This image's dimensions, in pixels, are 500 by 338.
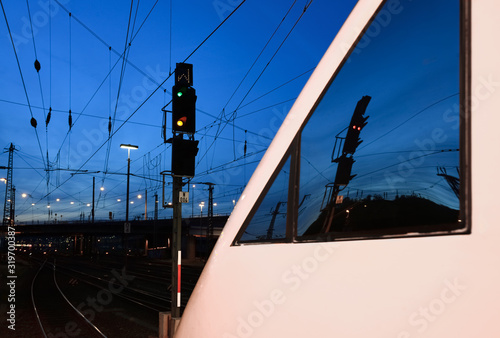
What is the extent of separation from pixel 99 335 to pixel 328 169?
10.8 meters

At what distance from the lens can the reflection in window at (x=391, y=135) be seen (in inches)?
51.2

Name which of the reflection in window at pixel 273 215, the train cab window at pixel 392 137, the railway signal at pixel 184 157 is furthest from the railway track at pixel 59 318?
the train cab window at pixel 392 137

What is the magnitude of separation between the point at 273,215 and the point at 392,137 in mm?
743

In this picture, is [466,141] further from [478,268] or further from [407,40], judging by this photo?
[407,40]

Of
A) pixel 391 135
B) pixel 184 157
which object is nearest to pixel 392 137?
pixel 391 135

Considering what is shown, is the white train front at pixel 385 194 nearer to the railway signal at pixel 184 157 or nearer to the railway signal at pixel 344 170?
the railway signal at pixel 344 170

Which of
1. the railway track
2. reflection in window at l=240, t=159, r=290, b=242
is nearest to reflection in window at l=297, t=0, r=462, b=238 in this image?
reflection in window at l=240, t=159, r=290, b=242

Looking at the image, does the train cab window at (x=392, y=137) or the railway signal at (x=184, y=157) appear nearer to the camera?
the train cab window at (x=392, y=137)

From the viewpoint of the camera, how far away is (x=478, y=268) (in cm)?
105

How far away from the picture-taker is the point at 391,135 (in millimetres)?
1470

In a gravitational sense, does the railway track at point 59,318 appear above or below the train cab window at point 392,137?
below

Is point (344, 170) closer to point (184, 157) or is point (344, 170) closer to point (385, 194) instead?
point (385, 194)

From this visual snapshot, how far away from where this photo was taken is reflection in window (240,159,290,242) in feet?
6.25

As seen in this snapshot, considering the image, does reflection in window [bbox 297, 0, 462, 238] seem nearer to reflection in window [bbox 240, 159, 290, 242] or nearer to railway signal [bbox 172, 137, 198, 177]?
reflection in window [bbox 240, 159, 290, 242]
